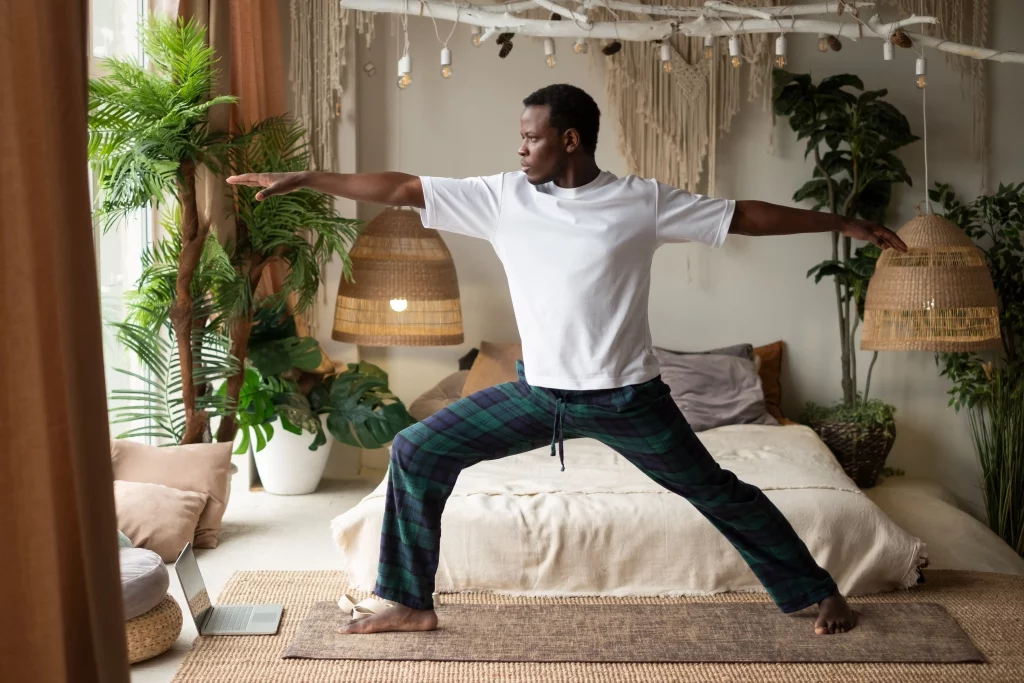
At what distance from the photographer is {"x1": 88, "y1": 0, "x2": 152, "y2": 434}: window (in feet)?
12.8

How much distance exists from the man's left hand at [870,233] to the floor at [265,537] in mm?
1990

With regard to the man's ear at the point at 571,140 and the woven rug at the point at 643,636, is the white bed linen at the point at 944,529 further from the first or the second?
the man's ear at the point at 571,140

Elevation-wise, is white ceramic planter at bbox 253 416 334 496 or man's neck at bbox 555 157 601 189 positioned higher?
man's neck at bbox 555 157 601 189

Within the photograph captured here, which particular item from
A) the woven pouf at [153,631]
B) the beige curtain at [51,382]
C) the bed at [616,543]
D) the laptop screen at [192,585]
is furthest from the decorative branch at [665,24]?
the beige curtain at [51,382]

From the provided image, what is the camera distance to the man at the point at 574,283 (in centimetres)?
253

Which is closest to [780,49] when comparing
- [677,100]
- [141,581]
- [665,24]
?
[665,24]

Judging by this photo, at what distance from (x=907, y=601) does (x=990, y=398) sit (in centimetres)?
175

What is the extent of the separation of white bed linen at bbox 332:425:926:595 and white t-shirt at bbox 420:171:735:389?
2.25 feet

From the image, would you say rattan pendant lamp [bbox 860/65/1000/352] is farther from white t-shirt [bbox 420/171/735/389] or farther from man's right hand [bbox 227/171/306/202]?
man's right hand [bbox 227/171/306/202]

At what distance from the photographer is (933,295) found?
4109mm

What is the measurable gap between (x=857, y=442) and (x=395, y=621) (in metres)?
2.45

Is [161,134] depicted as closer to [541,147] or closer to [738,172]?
[541,147]

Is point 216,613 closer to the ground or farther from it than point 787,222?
closer to the ground

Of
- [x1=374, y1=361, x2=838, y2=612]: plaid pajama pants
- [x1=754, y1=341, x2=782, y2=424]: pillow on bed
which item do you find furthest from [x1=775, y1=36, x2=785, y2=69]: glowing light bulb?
[x1=374, y1=361, x2=838, y2=612]: plaid pajama pants
